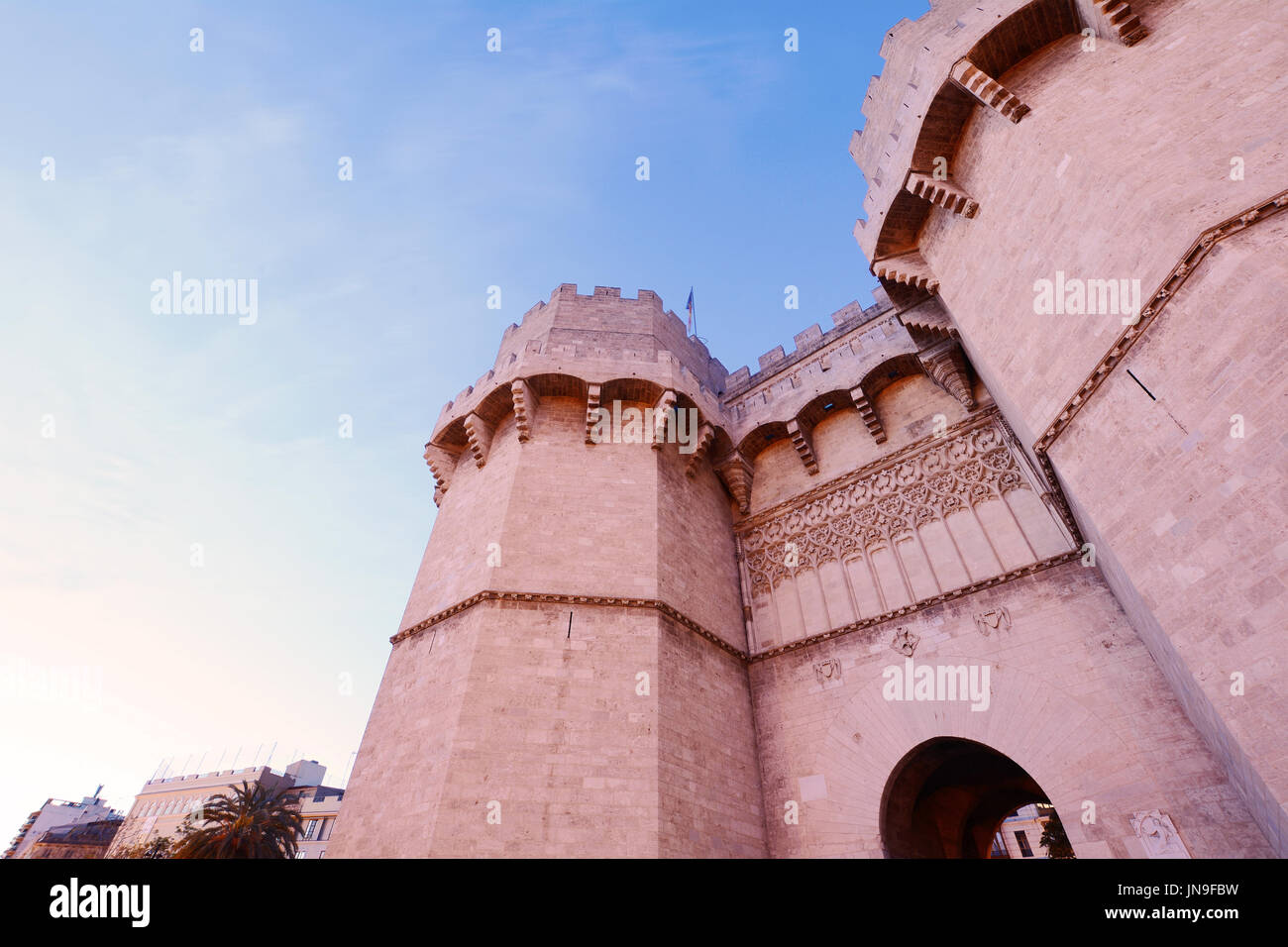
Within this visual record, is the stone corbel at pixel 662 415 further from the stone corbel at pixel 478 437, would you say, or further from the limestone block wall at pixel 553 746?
the limestone block wall at pixel 553 746

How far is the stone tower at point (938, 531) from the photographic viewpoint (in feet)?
18.0

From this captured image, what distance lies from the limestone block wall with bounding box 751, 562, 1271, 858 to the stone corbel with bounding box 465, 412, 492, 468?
660 centimetres

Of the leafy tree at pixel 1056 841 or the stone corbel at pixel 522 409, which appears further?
the leafy tree at pixel 1056 841

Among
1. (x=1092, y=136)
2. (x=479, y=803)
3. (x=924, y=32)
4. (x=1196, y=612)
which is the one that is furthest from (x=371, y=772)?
(x=924, y=32)

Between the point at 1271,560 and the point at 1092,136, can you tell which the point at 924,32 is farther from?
the point at 1271,560

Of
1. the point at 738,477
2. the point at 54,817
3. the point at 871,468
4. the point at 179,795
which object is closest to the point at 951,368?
the point at 871,468

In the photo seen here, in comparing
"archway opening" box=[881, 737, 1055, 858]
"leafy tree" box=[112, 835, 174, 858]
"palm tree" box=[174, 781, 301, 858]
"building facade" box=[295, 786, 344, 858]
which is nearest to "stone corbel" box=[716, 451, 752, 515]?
"archway opening" box=[881, 737, 1055, 858]

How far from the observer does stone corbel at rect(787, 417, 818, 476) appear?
12055 mm

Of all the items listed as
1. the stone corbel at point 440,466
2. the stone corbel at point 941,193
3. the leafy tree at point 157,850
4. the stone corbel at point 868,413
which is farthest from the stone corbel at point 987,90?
the leafy tree at point 157,850

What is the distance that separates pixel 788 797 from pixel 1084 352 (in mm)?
7159

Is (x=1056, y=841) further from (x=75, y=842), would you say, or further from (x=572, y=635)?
(x=75, y=842)

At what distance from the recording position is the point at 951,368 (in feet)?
34.2

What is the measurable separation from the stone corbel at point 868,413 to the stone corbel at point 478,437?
23.9 feet
